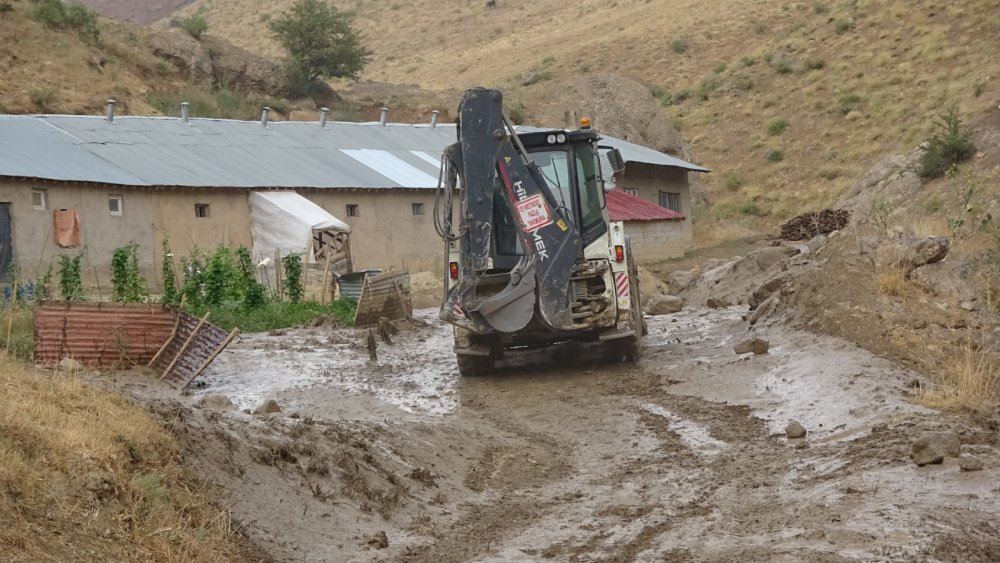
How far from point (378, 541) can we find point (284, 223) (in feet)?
80.3

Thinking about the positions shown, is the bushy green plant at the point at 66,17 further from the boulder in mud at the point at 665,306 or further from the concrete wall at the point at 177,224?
the boulder in mud at the point at 665,306

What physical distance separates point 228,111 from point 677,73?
30169mm

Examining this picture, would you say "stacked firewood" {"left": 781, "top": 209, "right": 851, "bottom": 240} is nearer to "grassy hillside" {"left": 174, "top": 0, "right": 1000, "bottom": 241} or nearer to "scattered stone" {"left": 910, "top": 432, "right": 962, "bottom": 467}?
"grassy hillside" {"left": 174, "top": 0, "right": 1000, "bottom": 241}

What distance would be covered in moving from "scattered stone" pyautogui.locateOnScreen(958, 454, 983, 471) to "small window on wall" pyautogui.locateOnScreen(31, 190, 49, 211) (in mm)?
24333

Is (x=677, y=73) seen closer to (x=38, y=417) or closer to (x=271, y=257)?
(x=271, y=257)

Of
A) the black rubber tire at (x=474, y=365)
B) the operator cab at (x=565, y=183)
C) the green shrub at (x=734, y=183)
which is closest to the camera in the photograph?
the operator cab at (x=565, y=183)

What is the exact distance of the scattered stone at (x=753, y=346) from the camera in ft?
52.4

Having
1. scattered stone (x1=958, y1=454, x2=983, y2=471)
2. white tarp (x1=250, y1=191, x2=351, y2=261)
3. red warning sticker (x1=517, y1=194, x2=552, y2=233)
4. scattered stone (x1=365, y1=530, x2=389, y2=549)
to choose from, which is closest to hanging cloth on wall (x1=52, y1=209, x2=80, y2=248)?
white tarp (x1=250, y1=191, x2=351, y2=261)

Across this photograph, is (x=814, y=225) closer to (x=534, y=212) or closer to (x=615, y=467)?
(x=534, y=212)

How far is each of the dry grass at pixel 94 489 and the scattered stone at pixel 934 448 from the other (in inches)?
191

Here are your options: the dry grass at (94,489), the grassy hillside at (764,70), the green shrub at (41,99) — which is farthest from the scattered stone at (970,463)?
the green shrub at (41,99)

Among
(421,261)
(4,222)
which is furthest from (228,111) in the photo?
(4,222)

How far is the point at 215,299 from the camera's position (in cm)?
2289

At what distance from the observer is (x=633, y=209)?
130ft
